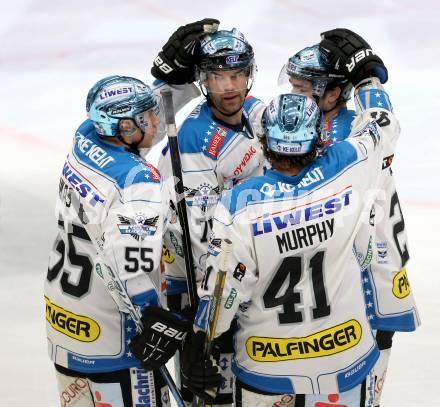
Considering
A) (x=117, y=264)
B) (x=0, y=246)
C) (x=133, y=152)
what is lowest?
(x=0, y=246)

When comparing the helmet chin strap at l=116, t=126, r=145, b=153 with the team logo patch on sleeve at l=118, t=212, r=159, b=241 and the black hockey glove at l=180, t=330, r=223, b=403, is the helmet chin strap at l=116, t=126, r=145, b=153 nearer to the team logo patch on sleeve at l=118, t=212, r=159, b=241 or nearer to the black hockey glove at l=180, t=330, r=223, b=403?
the team logo patch on sleeve at l=118, t=212, r=159, b=241

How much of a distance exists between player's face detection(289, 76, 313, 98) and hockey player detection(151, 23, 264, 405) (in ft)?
0.56

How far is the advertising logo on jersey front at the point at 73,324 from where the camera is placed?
3.26 metres

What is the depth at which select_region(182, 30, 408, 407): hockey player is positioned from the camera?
2881 millimetres

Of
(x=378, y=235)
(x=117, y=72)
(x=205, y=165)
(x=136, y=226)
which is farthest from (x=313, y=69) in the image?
(x=117, y=72)

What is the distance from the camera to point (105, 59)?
26.1ft

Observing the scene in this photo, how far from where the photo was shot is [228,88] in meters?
3.67

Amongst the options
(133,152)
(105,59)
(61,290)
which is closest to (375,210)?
(133,152)

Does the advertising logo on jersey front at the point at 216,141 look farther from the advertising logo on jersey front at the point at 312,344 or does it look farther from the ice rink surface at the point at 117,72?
the ice rink surface at the point at 117,72

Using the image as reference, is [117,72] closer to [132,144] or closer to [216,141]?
[216,141]

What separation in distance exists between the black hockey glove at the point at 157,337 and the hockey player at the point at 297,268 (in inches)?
3.2

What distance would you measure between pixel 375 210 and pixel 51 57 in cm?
506

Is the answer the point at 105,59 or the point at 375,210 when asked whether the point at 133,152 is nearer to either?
the point at 375,210

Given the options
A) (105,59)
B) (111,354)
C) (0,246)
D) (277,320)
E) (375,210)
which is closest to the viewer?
(277,320)
